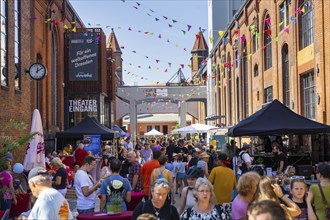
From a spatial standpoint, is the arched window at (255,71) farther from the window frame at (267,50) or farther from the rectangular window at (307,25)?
the rectangular window at (307,25)

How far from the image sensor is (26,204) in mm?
10961

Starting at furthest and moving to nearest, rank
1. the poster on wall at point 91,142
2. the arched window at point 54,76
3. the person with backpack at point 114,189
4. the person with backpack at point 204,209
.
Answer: the arched window at point 54,76, the poster on wall at point 91,142, the person with backpack at point 114,189, the person with backpack at point 204,209

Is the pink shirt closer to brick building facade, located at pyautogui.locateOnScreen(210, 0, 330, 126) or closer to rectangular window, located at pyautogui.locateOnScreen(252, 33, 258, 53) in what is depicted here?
brick building facade, located at pyautogui.locateOnScreen(210, 0, 330, 126)

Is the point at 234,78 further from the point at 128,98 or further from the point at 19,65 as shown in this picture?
the point at 19,65

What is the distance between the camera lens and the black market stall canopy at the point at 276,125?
13.5 m

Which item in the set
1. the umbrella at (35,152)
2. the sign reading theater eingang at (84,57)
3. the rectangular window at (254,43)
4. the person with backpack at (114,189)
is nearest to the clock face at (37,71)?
the umbrella at (35,152)

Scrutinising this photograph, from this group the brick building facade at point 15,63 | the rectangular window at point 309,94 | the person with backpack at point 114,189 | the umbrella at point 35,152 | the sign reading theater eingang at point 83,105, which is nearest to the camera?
the person with backpack at point 114,189

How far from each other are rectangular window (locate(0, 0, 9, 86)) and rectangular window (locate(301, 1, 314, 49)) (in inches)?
472

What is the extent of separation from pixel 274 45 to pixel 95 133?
12170 mm

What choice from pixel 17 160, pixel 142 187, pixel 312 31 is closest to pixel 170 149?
pixel 17 160

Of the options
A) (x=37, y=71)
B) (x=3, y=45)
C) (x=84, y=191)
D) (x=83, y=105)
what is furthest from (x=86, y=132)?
(x=84, y=191)

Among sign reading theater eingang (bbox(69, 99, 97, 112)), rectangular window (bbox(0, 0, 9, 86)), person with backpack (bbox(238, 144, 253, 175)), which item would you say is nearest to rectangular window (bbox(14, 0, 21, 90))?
rectangular window (bbox(0, 0, 9, 86))

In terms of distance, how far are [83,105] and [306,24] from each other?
13809 millimetres

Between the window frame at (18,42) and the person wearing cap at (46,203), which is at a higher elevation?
the window frame at (18,42)
